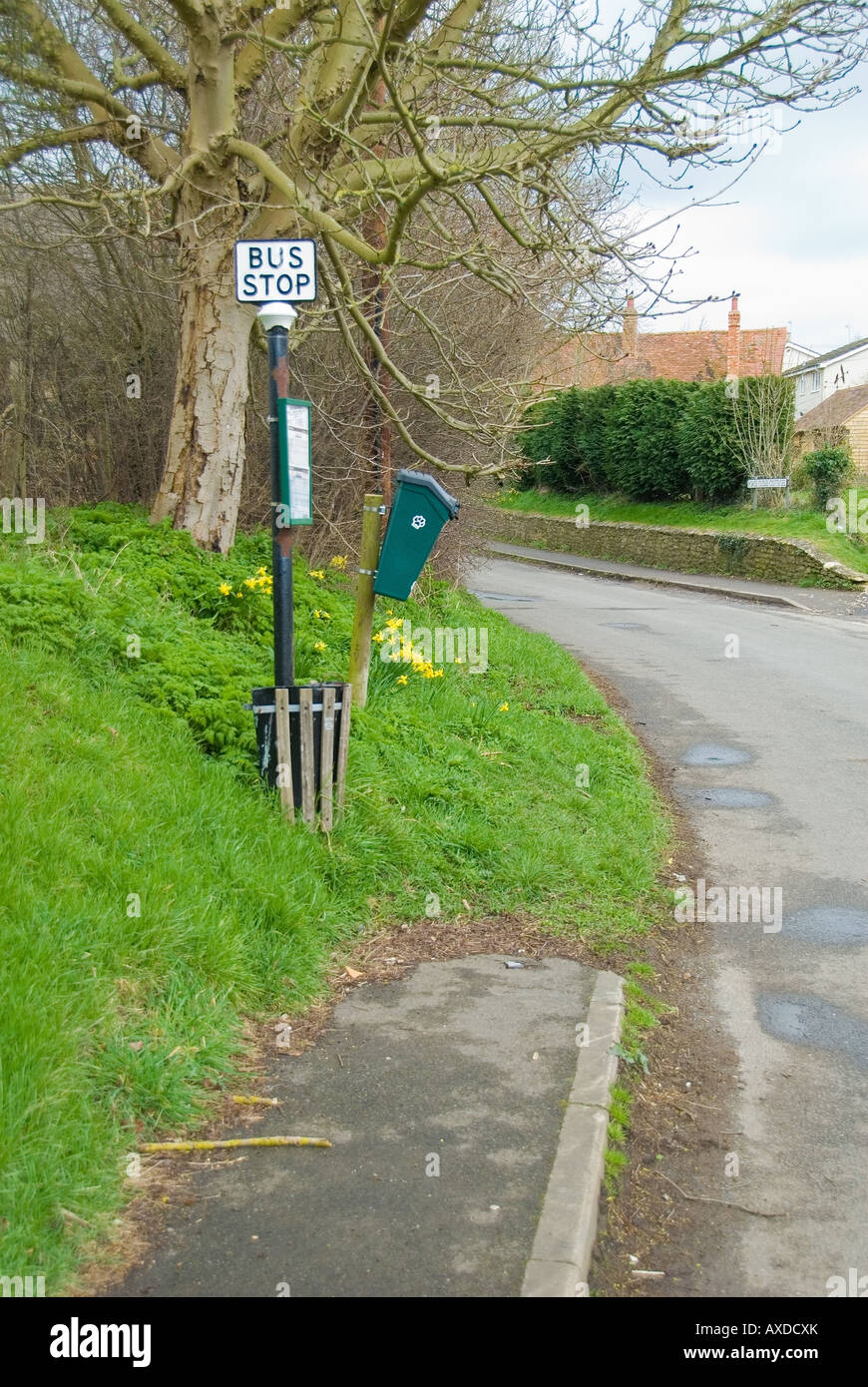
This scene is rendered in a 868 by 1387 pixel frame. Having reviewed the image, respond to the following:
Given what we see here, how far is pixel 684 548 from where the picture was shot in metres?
28.6

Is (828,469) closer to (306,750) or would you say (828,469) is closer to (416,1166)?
(306,750)

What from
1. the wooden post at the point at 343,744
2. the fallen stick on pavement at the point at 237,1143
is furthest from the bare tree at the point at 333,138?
the fallen stick on pavement at the point at 237,1143

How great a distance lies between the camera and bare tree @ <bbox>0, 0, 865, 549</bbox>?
8.18 meters

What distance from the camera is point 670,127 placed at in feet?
27.6

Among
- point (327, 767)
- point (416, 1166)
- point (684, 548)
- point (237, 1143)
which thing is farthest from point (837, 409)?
point (237, 1143)

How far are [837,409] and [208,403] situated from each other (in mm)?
32512

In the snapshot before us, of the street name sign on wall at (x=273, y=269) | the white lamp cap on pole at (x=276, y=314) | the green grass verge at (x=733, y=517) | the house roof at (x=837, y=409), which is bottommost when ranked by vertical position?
A: the green grass verge at (x=733, y=517)

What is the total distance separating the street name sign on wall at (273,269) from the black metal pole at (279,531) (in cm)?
18

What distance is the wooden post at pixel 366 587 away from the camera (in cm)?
720

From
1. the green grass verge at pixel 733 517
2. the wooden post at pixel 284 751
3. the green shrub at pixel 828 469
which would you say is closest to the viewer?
the wooden post at pixel 284 751

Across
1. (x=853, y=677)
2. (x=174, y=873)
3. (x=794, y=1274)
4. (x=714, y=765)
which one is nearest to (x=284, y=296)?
(x=174, y=873)

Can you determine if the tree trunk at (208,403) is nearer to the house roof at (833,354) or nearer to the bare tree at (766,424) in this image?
the bare tree at (766,424)

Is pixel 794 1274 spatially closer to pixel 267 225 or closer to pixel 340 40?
pixel 340 40

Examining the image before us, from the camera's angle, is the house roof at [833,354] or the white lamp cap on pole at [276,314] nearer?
the white lamp cap on pole at [276,314]
